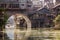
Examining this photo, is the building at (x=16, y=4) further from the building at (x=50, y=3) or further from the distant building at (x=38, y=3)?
the building at (x=50, y=3)

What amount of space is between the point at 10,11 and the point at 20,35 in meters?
0.29

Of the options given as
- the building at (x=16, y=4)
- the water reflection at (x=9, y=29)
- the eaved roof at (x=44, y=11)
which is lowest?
the water reflection at (x=9, y=29)

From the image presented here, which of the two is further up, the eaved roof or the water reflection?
the eaved roof

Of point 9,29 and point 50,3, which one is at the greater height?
point 50,3

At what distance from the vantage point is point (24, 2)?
4.21 meters

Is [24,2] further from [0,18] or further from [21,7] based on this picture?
[0,18]

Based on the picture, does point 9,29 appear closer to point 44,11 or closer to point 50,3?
point 44,11

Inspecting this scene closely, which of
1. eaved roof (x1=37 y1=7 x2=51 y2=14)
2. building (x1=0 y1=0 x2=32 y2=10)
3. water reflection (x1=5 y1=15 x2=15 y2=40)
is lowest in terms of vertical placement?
water reflection (x1=5 y1=15 x2=15 y2=40)

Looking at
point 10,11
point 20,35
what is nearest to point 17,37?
point 20,35

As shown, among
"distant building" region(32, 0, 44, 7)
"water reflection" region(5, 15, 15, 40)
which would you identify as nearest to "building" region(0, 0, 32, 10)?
"distant building" region(32, 0, 44, 7)

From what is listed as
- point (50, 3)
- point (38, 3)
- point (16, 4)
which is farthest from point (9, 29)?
point (50, 3)

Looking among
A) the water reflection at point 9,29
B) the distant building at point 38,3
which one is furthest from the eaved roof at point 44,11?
the water reflection at point 9,29

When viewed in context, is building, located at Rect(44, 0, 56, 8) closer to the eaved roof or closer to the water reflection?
the eaved roof

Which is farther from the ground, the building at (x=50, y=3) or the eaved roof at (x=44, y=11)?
the building at (x=50, y=3)
